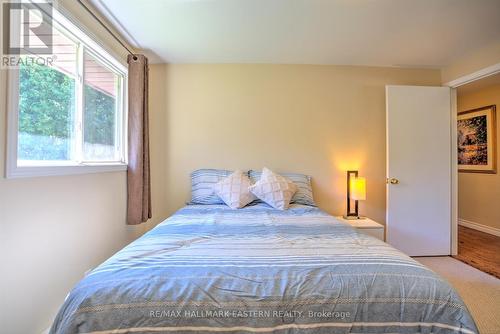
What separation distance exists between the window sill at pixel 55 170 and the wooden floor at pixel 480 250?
3.92 m

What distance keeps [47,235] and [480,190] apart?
228 inches

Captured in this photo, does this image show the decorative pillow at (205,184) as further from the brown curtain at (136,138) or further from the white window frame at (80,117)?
the white window frame at (80,117)

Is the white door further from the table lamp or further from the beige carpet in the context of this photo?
the table lamp

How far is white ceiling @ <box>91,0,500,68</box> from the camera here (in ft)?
6.36

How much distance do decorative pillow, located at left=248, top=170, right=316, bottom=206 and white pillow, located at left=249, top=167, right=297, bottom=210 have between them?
0.12 meters

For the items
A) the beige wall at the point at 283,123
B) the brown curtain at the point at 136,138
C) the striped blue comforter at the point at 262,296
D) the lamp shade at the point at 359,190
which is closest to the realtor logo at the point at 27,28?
the brown curtain at the point at 136,138

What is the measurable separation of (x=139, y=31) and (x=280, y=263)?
2.43 m

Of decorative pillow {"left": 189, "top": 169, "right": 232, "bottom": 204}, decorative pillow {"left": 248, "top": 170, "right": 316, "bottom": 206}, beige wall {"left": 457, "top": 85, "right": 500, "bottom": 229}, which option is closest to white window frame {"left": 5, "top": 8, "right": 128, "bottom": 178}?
decorative pillow {"left": 189, "top": 169, "right": 232, "bottom": 204}

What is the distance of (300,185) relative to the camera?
9.13ft

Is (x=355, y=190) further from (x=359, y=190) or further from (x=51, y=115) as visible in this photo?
(x=51, y=115)

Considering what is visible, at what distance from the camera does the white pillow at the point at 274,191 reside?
2.45m

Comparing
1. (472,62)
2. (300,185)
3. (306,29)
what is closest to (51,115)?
(306,29)

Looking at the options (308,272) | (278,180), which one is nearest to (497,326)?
(308,272)

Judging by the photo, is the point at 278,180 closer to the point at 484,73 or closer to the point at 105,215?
the point at 105,215
